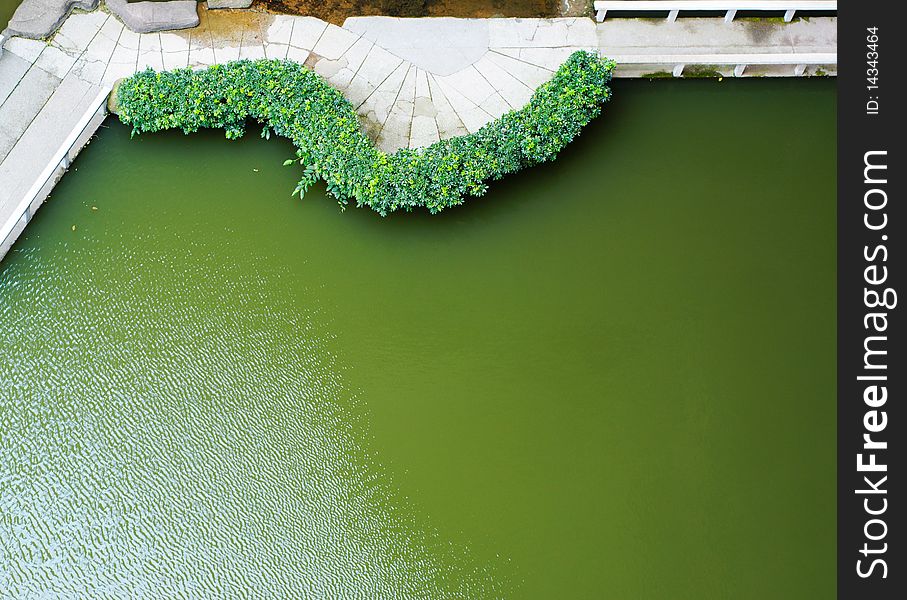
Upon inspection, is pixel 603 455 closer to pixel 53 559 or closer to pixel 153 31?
pixel 53 559

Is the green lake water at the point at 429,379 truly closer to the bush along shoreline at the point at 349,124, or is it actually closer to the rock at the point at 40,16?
the bush along shoreline at the point at 349,124

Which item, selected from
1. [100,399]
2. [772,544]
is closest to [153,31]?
[100,399]

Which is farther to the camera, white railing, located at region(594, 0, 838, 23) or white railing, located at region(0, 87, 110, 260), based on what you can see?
white railing, located at region(594, 0, 838, 23)

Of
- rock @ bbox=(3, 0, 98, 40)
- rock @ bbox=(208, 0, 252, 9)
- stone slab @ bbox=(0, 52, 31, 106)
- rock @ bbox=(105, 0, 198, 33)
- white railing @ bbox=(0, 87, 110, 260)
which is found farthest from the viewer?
rock @ bbox=(208, 0, 252, 9)

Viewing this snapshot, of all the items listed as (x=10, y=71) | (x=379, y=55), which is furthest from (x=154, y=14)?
(x=379, y=55)

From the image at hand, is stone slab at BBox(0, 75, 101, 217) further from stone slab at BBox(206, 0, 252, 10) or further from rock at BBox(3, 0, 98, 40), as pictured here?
stone slab at BBox(206, 0, 252, 10)

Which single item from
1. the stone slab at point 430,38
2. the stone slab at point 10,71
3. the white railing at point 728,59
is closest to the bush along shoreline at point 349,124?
the white railing at point 728,59

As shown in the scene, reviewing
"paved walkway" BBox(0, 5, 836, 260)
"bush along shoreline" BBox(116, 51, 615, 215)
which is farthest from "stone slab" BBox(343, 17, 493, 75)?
"bush along shoreline" BBox(116, 51, 615, 215)
